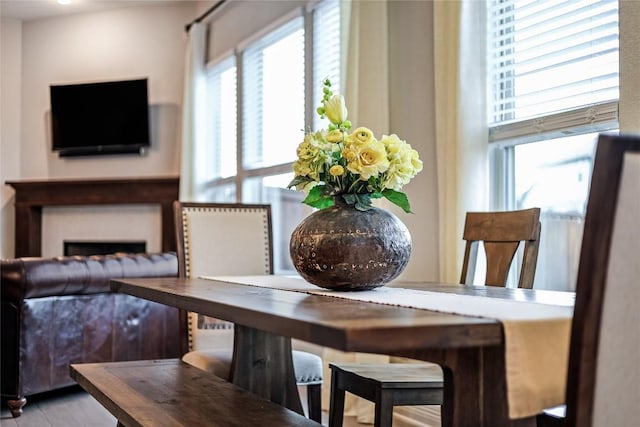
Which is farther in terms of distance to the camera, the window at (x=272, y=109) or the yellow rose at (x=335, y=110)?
the window at (x=272, y=109)

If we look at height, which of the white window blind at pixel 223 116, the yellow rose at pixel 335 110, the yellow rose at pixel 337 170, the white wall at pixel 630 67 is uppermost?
the white window blind at pixel 223 116

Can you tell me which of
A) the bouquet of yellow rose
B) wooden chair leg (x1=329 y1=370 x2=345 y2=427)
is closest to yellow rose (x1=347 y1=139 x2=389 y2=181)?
the bouquet of yellow rose

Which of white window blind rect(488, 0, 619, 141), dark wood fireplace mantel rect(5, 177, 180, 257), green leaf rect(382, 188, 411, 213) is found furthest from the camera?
dark wood fireplace mantel rect(5, 177, 180, 257)

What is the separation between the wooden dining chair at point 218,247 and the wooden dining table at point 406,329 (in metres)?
1.14

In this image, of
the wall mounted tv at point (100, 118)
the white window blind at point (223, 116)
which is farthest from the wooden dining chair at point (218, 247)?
the wall mounted tv at point (100, 118)

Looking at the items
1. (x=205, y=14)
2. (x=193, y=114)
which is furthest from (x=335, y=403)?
(x=205, y=14)

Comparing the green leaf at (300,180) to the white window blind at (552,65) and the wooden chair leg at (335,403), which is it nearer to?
the wooden chair leg at (335,403)

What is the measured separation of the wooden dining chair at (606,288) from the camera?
3.73 feet

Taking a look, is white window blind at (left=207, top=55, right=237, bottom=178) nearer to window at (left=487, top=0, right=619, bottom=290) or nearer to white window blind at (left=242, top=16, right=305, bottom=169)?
white window blind at (left=242, top=16, right=305, bottom=169)

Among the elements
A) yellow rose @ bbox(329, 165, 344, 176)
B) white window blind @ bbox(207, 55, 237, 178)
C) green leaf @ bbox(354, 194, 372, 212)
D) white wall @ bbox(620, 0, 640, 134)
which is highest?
white window blind @ bbox(207, 55, 237, 178)

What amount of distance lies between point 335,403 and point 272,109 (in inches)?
132

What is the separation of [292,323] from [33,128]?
7.12 meters

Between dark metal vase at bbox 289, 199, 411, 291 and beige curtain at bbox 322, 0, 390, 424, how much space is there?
5.24 ft

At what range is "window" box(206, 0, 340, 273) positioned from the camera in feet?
15.5
